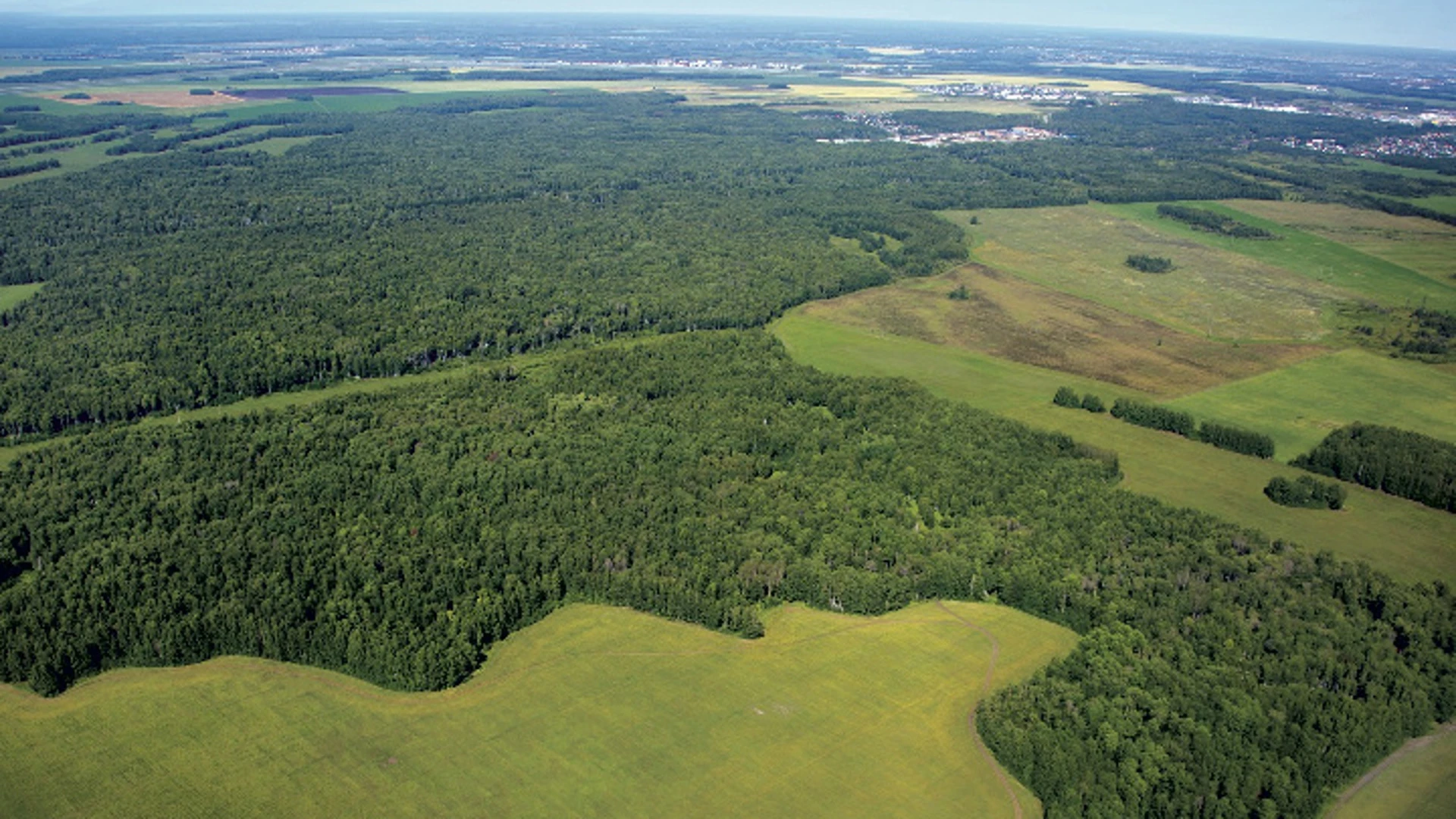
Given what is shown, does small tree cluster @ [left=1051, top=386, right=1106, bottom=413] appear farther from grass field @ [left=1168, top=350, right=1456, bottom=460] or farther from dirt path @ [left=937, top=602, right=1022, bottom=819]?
dirt path @ [left=937, top=602, right=1022, bottom=819]

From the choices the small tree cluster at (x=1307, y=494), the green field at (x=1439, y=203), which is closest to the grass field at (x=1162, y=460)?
the small tree cluster at (x=1307, y=494)

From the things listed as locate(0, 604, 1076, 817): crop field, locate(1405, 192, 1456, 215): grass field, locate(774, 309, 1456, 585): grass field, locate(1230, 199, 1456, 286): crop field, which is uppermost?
locate(1405, 192, 1456, 215): grass field

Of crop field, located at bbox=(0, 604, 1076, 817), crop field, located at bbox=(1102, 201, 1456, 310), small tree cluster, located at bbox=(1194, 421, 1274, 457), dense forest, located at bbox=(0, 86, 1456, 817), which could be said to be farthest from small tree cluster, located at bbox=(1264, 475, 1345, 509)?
crop field, located at bbox=(1102, 201, 1456, 310)

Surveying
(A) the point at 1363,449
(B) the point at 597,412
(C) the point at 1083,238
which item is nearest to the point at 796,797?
(B) the point at 597,412

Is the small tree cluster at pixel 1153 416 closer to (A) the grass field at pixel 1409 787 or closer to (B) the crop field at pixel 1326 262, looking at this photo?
(A) the grass field at pixel 1409 787

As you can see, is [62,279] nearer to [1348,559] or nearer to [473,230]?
[473,230]
